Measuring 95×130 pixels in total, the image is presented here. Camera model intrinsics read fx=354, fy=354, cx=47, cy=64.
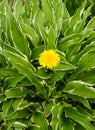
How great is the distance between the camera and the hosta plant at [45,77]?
287 centimetres

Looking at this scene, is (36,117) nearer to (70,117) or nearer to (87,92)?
(70,117)

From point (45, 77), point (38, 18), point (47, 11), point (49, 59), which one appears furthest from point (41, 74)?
point (47, 11)

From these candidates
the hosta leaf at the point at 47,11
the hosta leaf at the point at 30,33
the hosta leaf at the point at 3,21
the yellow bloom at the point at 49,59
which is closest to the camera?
the yellow bloom at the point at 49,59

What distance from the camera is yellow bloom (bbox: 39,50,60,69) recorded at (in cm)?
277

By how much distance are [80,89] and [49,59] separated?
36 centimetres

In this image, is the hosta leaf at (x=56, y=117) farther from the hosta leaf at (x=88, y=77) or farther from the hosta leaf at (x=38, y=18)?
the hosta leaf at (x=38, y=18)

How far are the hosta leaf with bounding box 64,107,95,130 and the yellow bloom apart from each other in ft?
1.36

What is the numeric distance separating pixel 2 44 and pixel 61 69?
0.58m

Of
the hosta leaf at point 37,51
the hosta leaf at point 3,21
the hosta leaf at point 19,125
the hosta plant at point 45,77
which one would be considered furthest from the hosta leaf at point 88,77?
the hosta leaf at point 3,21

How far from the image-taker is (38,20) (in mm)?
3246

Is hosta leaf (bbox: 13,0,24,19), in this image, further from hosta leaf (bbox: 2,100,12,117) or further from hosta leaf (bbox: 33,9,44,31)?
hosta leaf (bbox: 2,100,12,117)

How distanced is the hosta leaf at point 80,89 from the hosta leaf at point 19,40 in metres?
0.49

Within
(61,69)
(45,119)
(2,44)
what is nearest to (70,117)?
(45,119)

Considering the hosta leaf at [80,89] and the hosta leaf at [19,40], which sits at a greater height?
the hosta leaf at [19,40]
